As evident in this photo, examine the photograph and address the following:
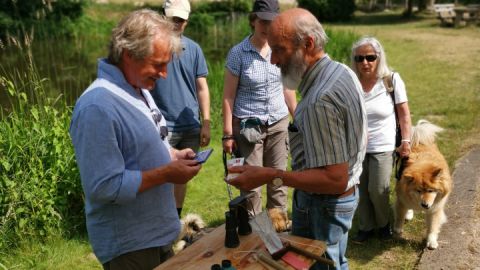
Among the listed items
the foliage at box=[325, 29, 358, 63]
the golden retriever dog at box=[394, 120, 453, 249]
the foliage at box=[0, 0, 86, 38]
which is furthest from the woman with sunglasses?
the foliage at box=[0, 0, 86, 38]

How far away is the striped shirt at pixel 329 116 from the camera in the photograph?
2074 mm

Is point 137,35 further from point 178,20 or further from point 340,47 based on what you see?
point 340,47

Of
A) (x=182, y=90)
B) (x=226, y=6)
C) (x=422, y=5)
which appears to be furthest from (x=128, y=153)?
(x=422, y=5)

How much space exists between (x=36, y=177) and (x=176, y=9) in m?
1.97

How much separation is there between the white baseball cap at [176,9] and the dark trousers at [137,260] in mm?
2090

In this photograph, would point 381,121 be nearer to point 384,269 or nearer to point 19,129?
point 384,269

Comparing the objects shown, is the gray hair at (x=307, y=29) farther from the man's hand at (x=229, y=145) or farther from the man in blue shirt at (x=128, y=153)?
the man's hand at (x=229, y=145)

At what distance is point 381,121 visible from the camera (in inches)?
149

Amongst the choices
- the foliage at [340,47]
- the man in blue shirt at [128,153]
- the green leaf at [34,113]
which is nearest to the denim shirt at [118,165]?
the man in blue shirt at [128,153]

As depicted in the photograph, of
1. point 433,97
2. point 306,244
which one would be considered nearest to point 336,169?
point 306,244

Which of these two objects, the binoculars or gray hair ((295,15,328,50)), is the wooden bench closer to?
gray hair ((295,15,328,50))

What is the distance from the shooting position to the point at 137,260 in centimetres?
216

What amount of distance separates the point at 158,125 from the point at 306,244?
3.16 feet

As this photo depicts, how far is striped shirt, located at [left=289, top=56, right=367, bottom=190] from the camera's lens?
81.7 inches
